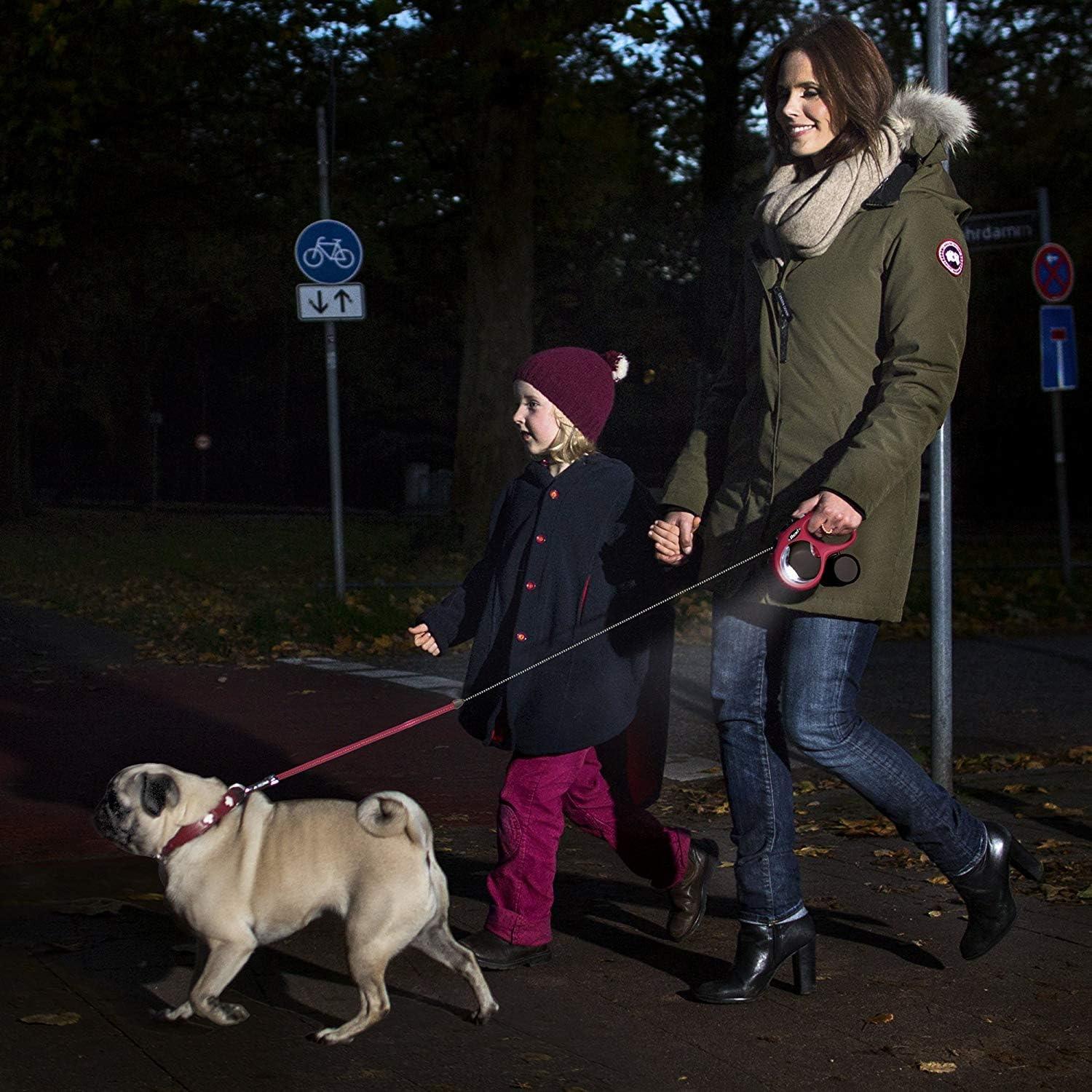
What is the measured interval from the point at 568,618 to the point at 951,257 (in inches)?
51.4

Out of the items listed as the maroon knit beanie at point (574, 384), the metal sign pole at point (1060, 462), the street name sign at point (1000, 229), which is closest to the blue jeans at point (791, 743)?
the maroon knit beanie at point (574, 384)

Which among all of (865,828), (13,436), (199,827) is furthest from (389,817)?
(13,436)

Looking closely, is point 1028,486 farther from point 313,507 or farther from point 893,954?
point 893,954

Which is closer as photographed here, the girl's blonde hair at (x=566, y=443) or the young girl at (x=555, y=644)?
the young girl at (x=555, y=644)

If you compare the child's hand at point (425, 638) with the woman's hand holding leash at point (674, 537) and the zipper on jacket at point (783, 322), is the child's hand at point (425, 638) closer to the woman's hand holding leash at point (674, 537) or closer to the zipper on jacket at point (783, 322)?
the woman's hand holding leash at point (674, 537)

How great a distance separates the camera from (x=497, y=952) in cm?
442

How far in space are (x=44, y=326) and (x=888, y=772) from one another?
38541 millimetres

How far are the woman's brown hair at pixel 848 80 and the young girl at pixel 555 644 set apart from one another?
2.86 feet

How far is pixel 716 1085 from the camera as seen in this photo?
3.61 meters

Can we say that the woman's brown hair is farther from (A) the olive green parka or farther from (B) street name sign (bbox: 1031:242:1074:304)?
(B) street name sign (bbox: 1031:242:1074:304)

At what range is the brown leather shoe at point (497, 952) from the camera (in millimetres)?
4406

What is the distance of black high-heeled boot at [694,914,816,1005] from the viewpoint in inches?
163

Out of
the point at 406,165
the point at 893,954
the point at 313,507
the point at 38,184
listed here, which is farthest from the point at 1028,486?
the point at 893,954

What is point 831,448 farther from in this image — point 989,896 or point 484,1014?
point 484,1014
